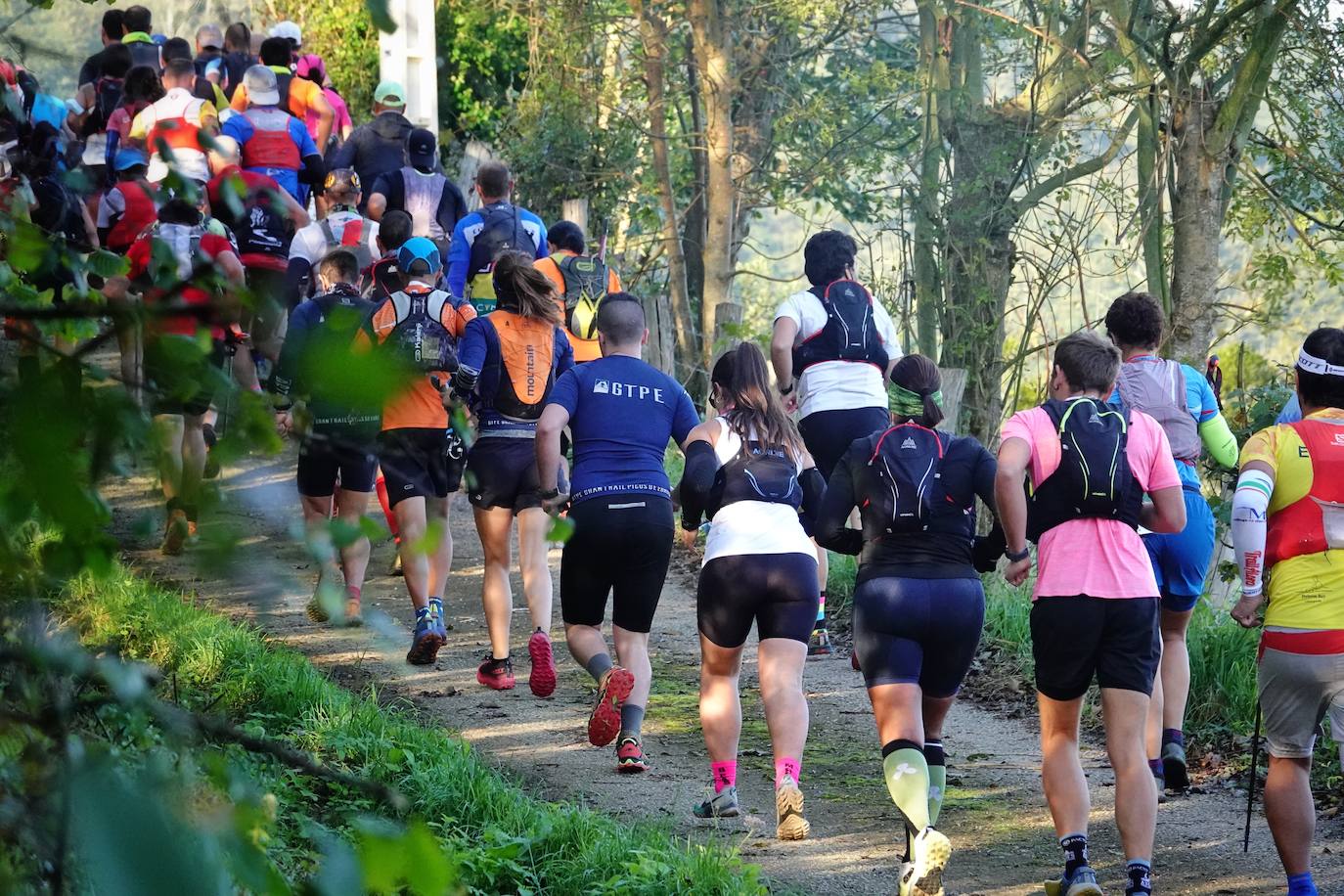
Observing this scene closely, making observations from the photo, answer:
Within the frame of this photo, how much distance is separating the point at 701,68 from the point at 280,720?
9.28m

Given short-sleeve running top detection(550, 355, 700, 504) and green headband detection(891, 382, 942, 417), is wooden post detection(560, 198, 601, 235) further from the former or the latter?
green headband detection(891, 382, 942, 417)

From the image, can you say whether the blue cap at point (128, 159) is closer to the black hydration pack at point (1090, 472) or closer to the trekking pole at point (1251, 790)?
the black hydration pack at point (1090, 472)

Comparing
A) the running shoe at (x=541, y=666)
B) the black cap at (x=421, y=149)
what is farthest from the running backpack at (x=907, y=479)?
the black cap at (x=421, y=149)

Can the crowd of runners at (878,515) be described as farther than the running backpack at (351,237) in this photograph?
No

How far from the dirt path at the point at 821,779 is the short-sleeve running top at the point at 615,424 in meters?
1.10

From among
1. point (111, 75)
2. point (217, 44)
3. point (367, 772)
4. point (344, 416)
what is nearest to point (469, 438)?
point (344, 416)

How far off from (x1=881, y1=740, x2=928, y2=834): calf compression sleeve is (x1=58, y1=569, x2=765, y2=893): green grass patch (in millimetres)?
569

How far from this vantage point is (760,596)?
20.5 ft

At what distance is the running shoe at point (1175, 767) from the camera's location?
6840mm

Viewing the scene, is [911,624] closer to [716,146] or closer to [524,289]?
[524,289]

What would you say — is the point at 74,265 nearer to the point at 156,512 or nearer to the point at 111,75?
the point at 156,512

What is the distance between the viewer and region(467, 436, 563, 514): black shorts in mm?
7867

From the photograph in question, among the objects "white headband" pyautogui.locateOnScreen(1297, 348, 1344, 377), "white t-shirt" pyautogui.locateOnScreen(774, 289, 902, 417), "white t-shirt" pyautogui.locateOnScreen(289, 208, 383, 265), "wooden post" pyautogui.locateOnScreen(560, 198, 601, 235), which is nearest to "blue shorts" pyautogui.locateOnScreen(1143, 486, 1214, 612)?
"white headband" pyautogui.locateOnScreen(1297, 348, 1344, 377)

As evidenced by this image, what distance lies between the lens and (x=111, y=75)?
11758 mm
